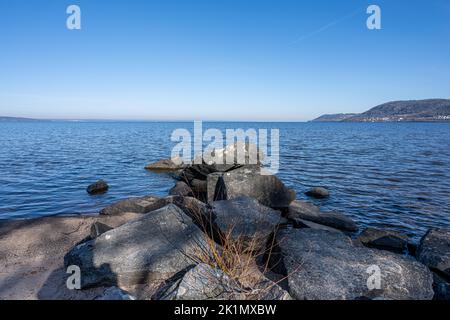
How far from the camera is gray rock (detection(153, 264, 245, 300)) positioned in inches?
156

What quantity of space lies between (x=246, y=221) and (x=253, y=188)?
3.50 meters

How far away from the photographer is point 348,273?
485 cm

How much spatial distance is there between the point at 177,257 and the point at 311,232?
334 cm

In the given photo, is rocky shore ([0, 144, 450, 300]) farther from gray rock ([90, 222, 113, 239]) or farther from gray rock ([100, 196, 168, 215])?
gray rock ([100, 196, 168, 215])

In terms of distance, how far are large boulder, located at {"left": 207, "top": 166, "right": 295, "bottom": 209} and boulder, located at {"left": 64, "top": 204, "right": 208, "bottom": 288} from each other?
380 cm

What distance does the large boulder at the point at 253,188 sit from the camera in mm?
9898

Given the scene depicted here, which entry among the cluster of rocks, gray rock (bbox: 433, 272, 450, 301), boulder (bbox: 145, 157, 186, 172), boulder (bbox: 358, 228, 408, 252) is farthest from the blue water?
gray rock (bbox: 433, 272, 450, 301)

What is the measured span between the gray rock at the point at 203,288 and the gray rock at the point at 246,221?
1598 millimetres

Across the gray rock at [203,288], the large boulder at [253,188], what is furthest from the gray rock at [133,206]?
the gray rock at [203,288]

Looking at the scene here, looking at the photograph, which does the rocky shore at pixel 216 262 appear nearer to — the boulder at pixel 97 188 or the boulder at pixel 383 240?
the boulder at pixel 383 240

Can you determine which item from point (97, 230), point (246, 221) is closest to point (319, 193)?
point (246, 221)

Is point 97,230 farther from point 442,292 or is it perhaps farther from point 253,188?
point 442,292

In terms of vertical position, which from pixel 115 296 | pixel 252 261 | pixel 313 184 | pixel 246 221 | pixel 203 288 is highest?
pixel 246 221
